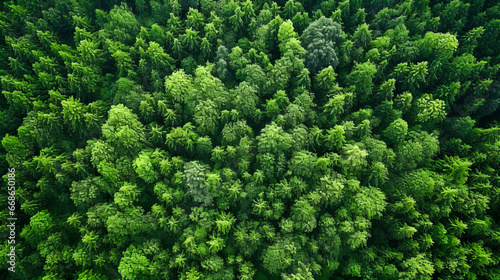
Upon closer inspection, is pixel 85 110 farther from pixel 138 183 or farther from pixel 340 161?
pixel 340 161

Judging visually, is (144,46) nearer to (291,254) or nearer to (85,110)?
(85,110)

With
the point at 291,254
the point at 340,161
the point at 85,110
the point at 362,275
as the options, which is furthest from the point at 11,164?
the point at 362,275

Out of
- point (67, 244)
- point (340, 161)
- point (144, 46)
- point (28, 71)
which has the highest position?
point (144, 46)

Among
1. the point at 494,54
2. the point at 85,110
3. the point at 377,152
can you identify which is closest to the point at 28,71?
the point at 85,110

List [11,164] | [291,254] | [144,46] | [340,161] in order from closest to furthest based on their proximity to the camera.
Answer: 1. [291,254]
2. [340,161]
3. [11,164]
4. [144,46]

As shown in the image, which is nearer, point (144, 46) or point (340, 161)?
point (340, 161)

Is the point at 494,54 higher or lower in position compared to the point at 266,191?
higher

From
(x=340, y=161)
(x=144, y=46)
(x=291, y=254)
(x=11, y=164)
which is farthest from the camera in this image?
(x=144, y=46)
